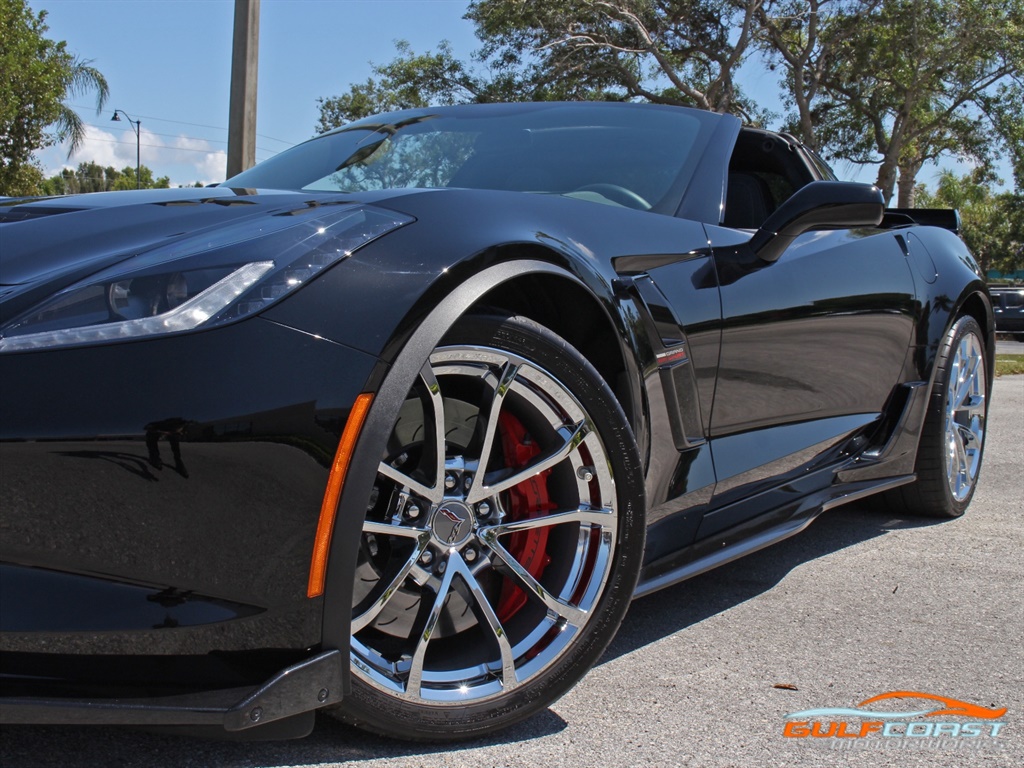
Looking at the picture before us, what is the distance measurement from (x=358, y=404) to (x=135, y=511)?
0.34 metres

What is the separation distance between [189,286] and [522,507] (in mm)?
768

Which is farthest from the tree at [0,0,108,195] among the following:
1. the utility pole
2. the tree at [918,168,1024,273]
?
the tree at [918,168,1024,273]

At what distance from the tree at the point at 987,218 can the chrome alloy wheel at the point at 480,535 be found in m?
40.6

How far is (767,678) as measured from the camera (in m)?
2.26

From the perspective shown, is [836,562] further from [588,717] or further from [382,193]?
[382,193]

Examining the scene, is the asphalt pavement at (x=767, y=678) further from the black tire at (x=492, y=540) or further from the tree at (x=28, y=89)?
the tree at (x=28, y=89)

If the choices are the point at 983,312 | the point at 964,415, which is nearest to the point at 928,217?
the point at 983,312

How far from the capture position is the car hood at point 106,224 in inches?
64.3

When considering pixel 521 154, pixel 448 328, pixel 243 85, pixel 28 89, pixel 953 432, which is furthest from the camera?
pixel 28 89

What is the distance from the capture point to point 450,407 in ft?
6.15

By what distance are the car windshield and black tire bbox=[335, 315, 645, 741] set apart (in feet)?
2.80

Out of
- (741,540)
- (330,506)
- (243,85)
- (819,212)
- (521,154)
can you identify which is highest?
(243,85)

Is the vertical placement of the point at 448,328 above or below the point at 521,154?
below

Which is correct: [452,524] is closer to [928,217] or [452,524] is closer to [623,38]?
[928,217]
